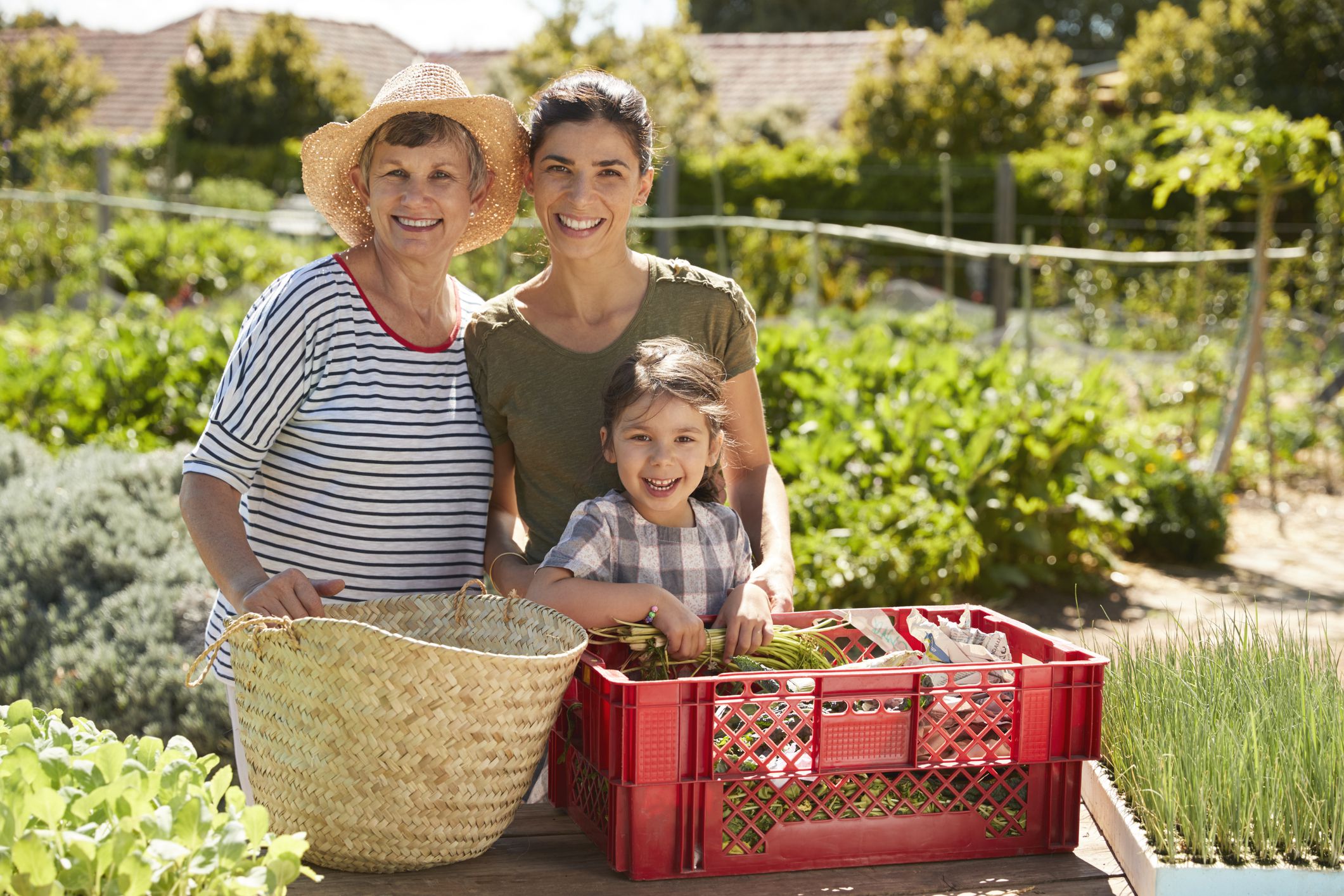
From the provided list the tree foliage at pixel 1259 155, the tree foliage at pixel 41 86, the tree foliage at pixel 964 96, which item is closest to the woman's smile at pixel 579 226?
the tree foliage at pixel 1259 155

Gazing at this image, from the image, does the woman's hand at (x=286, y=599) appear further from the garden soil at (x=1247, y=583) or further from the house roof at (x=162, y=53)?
the house roof at (x=162, y=53)

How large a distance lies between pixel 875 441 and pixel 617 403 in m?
3.59

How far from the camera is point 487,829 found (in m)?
1.86

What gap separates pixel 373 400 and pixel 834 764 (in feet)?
3.55

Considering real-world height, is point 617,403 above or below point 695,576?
above

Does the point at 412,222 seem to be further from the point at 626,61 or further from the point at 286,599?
the point at 626,61

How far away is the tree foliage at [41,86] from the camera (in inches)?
877

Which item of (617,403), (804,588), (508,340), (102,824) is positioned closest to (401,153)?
(508,340)

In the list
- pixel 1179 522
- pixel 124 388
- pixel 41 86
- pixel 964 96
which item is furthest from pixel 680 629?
pixel 41 86

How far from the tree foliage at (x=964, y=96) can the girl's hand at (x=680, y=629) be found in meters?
16.1

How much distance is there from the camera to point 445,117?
8.00 ft

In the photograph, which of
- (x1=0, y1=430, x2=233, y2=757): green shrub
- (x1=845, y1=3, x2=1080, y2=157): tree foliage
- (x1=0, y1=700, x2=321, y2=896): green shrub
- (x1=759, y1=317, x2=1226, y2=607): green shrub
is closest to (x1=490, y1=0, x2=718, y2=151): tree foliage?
(x1=845, y1=3, x2=1080, y2=157): tree foliage

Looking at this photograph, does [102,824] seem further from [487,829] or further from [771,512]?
[771,512]

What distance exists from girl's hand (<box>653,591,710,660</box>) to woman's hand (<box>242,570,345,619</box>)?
1.68 ft
